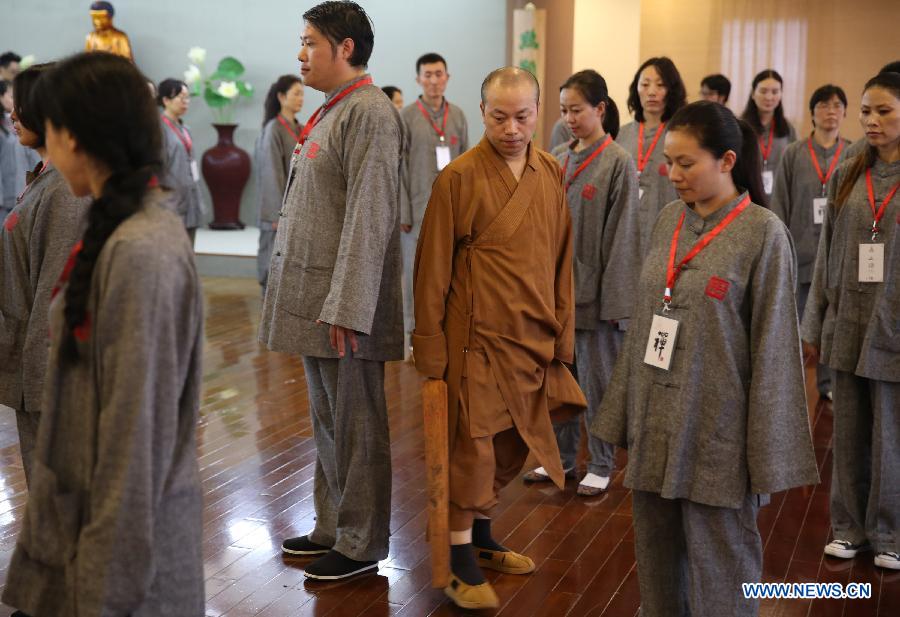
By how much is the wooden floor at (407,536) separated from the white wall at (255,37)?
515 centimetres

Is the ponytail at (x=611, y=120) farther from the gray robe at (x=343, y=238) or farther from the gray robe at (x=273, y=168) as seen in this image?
the gray robe at (x=273, y=168)

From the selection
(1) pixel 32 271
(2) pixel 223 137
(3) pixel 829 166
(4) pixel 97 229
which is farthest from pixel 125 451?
(2) pixel 223 137

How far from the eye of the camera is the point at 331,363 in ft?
9.61

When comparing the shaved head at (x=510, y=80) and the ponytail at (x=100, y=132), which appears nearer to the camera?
the ponytail at (x=100, y=132)

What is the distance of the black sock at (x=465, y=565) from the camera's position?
280cm

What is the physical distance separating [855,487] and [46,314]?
2463 mm

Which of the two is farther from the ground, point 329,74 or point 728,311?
point 329,74

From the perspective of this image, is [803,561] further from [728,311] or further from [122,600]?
[122,600]

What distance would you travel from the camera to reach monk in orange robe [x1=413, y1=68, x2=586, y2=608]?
107 inches

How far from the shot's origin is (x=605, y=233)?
3588mm

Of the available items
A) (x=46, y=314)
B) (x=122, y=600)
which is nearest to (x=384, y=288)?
(x=46, y=314)

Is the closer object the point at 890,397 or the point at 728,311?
the point at 728,311

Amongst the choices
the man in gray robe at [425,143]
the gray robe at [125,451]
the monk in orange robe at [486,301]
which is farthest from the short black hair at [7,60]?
the gray robe at [125,451]

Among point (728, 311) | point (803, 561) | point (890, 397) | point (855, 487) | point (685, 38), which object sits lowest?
point (803, 561)
